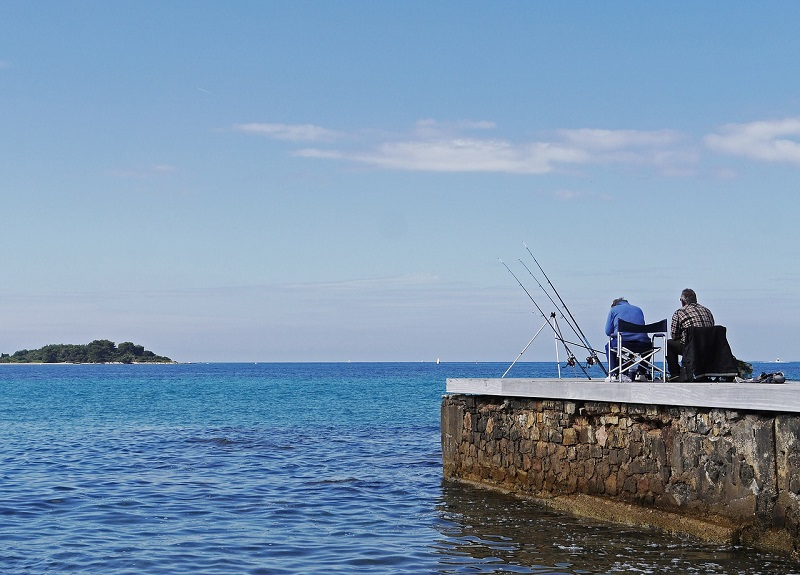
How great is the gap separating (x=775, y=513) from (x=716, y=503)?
30.0 inches

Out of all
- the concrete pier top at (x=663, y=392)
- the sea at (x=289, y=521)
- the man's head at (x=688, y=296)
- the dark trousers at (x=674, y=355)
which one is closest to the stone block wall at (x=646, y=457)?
the concrete pier top at (x=663, y=392)

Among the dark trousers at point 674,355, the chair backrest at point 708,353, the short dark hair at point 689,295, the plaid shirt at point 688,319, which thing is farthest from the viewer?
the short dark hair at point 689,295

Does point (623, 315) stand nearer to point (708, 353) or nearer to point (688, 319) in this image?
point (688, 319)

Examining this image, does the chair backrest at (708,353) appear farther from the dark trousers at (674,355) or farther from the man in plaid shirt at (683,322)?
the dark trousers at (674,355)

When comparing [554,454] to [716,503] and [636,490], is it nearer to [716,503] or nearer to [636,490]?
[636,490]

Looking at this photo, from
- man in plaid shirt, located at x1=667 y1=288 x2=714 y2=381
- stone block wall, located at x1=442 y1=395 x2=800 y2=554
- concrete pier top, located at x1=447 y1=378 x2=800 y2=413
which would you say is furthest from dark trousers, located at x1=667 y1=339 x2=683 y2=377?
stone block wall, located at x1=442 y1=395 x2=800 y2=554

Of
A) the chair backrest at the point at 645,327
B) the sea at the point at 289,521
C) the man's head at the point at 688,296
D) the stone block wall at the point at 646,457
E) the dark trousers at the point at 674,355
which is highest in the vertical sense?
the man's head at the point at 688,296

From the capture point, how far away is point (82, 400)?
4884 centimetres

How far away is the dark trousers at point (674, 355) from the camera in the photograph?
12.1 m

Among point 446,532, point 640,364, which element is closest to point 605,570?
point 446,532

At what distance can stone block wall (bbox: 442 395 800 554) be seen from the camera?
9000 mm

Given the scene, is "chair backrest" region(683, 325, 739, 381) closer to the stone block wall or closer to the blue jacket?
the stone block wall

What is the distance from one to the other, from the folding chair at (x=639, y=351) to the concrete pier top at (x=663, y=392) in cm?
76

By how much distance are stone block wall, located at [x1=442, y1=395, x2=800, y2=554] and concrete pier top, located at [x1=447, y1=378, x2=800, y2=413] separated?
0.40 feet
